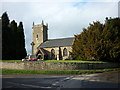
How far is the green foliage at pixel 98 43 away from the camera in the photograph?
120 ft

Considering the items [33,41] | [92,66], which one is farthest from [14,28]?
[92,66]

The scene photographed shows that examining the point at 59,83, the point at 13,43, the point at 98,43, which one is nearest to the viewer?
the point at 59,83

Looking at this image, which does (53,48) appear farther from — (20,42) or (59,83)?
(59,83)

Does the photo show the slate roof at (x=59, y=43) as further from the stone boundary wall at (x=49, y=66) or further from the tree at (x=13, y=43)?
the stone boundary wall at (x=49, y=66)

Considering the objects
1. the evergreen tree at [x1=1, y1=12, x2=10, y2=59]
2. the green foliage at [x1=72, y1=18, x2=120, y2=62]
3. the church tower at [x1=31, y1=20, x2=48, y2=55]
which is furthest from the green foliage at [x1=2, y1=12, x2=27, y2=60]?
the green foliage at [x1=72, y1=18, x2=120, y2=62]

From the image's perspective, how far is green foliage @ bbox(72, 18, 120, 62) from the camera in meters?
36.6

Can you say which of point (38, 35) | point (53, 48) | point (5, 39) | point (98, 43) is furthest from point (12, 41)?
point (98, 43)

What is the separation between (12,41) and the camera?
53375mm

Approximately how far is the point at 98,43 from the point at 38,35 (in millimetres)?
44274

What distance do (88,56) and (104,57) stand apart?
11.5 ft

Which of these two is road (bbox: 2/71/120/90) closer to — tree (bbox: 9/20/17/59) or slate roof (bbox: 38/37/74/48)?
tree (bbox: 9/20/17/59)

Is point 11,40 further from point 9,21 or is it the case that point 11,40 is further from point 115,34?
point 115,34

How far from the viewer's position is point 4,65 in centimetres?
3281

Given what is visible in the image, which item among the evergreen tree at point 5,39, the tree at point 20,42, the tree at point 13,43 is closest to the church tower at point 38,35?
the tree at point 20,42
